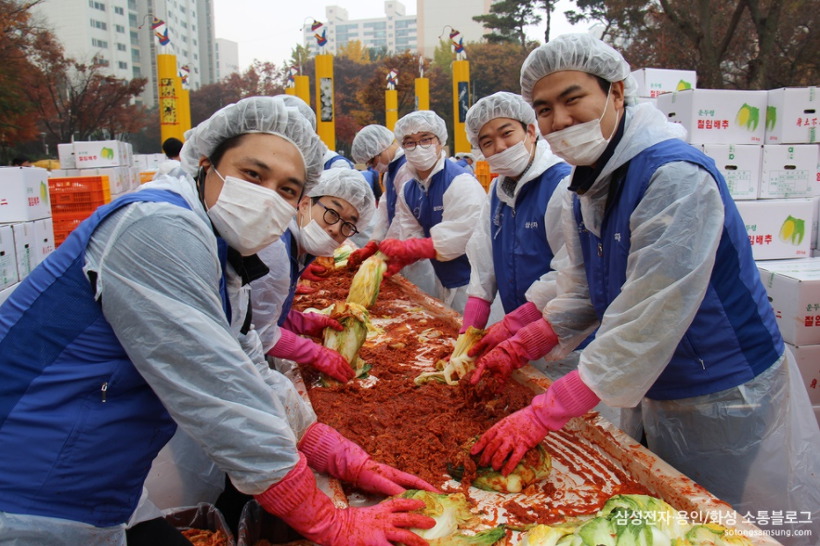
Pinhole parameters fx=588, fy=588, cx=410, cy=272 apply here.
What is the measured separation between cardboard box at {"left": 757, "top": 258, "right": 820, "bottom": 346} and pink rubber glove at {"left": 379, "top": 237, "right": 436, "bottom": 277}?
2692mm

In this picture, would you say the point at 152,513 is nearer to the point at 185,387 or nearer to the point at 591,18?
the point at 185,387

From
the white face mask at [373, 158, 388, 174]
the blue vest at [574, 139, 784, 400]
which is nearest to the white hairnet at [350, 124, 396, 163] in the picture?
the white face mask at [373, 158, 388, 174]

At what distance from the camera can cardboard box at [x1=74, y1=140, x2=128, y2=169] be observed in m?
16.7

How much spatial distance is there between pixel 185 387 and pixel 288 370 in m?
1.88

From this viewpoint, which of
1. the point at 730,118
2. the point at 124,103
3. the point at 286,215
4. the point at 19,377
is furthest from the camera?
the point at 124,103

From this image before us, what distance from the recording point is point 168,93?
14164mm

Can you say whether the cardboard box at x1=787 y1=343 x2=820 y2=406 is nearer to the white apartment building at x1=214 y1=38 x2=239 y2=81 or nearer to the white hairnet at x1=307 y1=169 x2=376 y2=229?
the white hairnet at x1=307 y1=169 x2=376 y2=229

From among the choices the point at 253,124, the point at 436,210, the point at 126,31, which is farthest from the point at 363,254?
the point at 126,31

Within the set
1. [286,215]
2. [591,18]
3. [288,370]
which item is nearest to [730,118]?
[288,370]

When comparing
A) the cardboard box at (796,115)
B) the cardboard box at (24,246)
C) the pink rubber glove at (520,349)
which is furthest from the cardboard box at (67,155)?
the pink rubber glove at (520,349)

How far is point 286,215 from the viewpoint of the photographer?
1944mm

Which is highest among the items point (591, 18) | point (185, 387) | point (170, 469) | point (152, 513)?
point (591, 18)

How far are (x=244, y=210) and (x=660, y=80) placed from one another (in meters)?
7.16

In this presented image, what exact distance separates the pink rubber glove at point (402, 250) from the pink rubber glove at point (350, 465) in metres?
2.98
